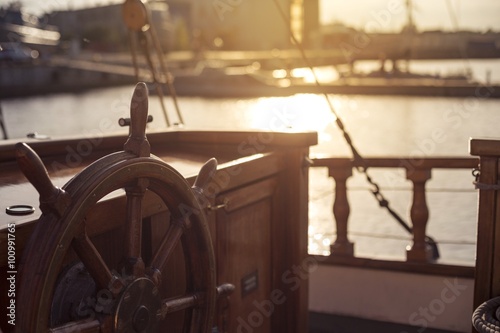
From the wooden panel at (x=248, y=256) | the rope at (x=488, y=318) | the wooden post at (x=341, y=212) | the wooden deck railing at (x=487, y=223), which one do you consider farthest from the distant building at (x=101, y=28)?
the rope at (x=488, y=318)

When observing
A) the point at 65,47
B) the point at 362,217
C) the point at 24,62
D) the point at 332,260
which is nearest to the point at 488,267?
the point at 332,260

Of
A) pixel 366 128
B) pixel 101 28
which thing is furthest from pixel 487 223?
pixel 101 28

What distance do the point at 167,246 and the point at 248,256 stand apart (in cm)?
70

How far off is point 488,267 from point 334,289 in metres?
1.03

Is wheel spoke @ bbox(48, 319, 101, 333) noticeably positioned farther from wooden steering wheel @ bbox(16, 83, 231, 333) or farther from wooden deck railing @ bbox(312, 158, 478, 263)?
wooden deck railing @ bbox(312, 158, 478, 263)

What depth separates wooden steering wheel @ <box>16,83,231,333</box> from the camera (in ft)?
3.81

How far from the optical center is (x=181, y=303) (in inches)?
59.9

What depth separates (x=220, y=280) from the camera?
1979 mm

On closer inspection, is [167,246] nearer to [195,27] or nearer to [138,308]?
[138,308]

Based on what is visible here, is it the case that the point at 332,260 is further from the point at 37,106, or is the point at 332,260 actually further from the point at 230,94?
the point at 230,94

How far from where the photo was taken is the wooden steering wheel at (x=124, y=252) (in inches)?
45.7

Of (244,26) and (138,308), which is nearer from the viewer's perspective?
(138,308)

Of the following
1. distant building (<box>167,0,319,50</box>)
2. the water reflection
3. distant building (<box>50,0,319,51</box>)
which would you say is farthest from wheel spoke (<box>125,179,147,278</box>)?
distant building (<box>167,0,319,50</box>)

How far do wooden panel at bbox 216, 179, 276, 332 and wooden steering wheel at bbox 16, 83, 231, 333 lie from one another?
13.7 inches
